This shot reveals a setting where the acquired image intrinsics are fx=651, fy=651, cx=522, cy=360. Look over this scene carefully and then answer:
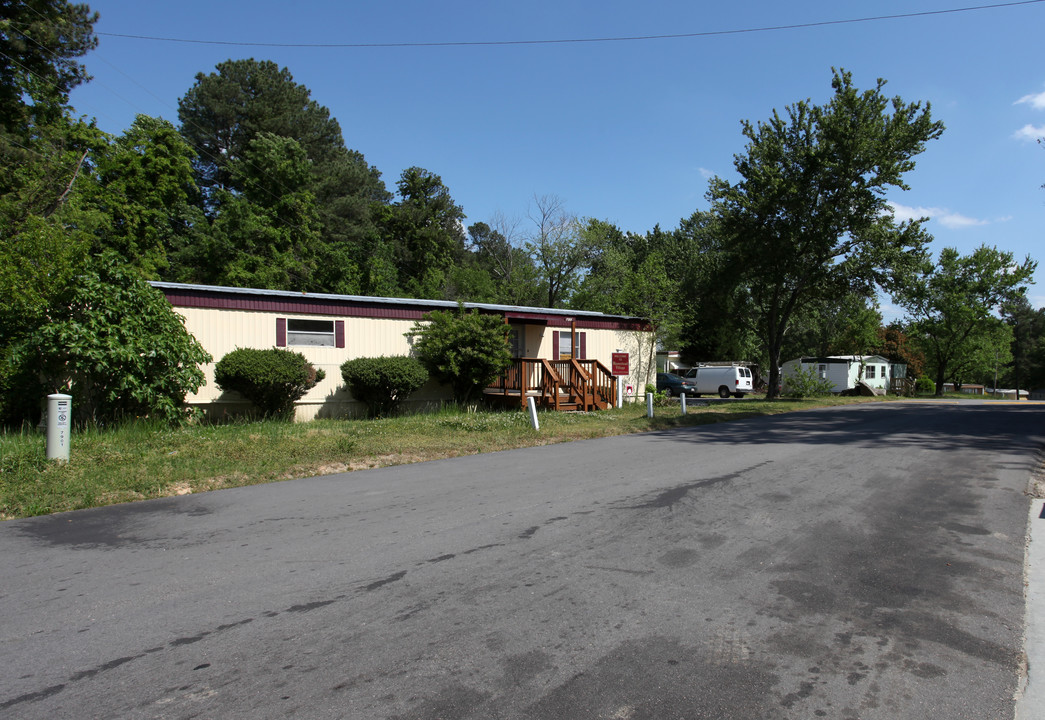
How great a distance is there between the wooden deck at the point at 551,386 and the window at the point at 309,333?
481cm

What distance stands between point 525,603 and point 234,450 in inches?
305

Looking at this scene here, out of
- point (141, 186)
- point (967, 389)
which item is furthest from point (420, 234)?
point (967, 389)

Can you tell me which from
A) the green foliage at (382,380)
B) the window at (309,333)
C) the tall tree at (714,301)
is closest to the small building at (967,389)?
the tall tree at (714,301)

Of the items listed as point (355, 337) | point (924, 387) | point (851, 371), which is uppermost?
point (355, 337)

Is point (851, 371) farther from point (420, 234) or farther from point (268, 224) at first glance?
point (268, 224)

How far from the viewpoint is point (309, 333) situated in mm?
16469

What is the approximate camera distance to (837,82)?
92.3 ft

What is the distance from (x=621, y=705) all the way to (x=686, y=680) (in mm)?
434

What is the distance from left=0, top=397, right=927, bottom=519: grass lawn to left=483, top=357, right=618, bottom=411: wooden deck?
1.98 metres

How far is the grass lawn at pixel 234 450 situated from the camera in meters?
7.86

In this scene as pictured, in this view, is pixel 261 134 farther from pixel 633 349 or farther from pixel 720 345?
pixel 720 345

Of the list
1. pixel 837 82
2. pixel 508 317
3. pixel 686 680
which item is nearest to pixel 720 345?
pixel 837 82

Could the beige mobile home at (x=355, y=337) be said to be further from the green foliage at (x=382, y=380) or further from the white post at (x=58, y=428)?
the white post at (x=58, y=428)

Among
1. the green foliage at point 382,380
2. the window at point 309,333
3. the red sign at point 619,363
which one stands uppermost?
the window at point 309,333
